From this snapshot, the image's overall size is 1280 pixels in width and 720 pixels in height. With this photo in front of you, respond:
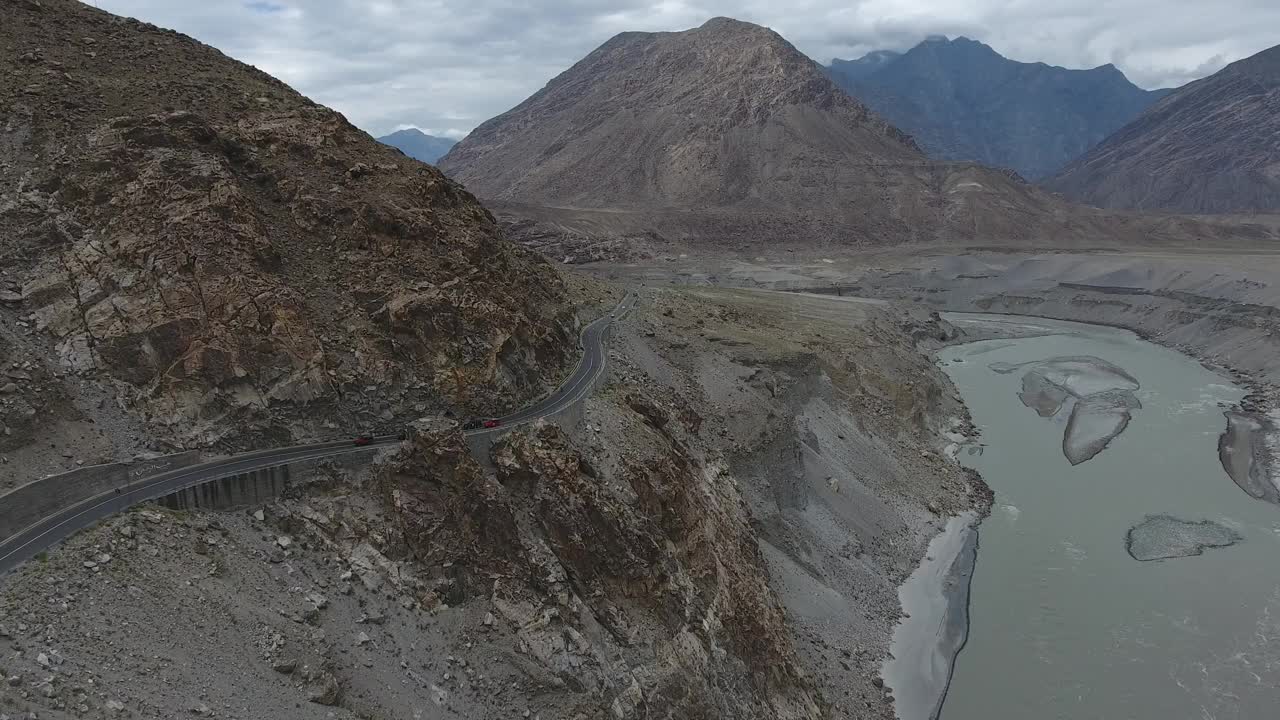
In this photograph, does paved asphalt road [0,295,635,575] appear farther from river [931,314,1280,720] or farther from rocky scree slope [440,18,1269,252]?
rocky scree slope [440,18,1269,252]

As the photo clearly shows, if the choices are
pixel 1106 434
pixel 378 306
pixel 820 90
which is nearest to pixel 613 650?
pixel 378 306

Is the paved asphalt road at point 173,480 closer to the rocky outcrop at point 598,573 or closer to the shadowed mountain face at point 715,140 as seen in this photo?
the rocky outcrop at point 598,573

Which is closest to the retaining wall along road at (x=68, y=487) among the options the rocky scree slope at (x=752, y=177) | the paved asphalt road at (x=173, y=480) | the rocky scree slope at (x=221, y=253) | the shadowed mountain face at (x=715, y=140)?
the paved asphalt road at (x=173, y=480)

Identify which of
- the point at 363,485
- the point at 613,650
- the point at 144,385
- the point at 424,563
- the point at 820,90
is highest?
the point at 820,90

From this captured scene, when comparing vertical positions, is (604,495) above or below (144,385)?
below

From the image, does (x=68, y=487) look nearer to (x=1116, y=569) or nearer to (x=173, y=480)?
(x=173, y=480)

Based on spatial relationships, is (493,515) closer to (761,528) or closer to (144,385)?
(144,385)
